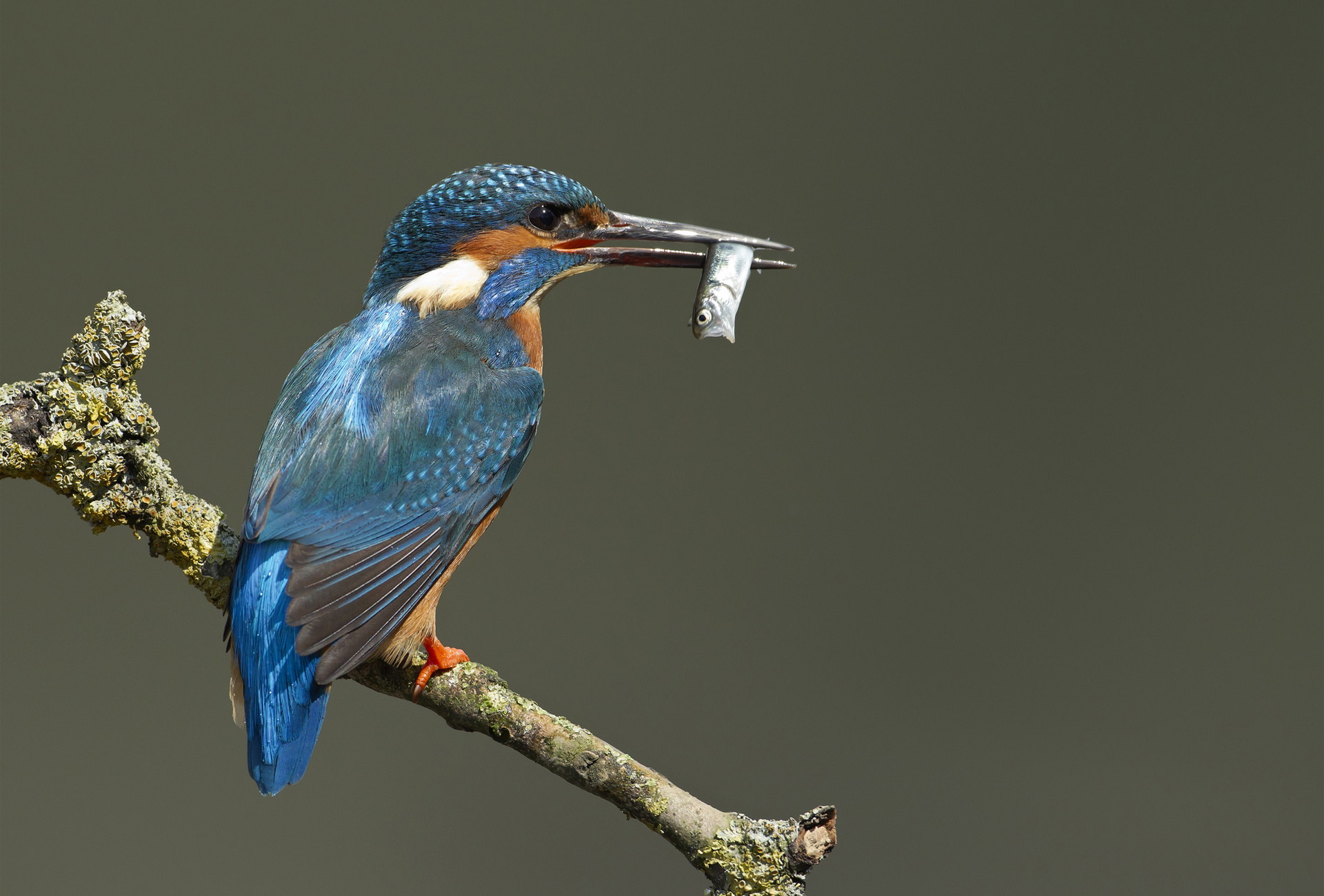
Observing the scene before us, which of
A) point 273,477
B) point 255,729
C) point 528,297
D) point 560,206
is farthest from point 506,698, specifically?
point 560,206

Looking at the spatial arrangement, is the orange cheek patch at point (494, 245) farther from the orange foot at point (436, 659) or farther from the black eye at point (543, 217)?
the orange foot at point (436, 659)

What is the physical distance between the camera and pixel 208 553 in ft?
4.01

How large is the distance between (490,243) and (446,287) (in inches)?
3.6

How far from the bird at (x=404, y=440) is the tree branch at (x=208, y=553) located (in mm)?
78

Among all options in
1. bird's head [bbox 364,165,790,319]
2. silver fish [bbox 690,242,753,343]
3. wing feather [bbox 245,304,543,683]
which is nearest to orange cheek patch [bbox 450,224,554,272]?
bird's head [bbox 364,165,790,319]

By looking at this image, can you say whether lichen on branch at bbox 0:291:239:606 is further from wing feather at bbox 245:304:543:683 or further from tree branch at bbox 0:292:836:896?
wing feather at bbox 245:304:543:683

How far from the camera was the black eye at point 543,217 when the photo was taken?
1432 mm

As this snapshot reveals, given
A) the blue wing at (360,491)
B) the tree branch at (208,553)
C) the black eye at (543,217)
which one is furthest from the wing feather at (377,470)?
the black eye at (543,217)

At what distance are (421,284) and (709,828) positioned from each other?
0.85 m

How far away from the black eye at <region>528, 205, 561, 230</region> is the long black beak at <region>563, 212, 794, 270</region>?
4cm

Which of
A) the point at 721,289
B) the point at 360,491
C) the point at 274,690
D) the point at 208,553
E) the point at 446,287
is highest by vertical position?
the point at 721,289

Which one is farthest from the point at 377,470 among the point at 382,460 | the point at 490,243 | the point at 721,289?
the point at 721,289

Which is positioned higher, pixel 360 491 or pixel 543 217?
pixel 543 217

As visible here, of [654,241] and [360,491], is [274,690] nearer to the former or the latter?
[360,491]
